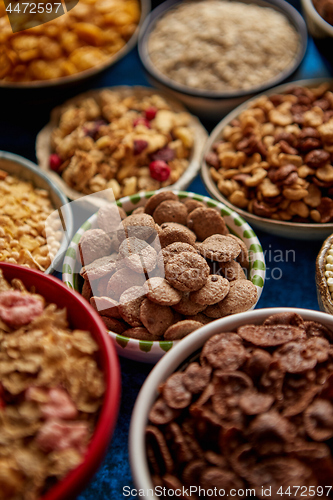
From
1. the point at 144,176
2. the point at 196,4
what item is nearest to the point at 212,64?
the point at 196,4

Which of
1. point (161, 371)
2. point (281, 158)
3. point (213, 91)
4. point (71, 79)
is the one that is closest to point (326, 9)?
point (213, 91)

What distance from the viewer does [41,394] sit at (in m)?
0.52

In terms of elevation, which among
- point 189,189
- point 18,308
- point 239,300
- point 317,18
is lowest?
point 189,189

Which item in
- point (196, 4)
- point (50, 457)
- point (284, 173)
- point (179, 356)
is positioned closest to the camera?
point (50, 457)

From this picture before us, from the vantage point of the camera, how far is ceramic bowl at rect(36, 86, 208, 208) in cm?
109

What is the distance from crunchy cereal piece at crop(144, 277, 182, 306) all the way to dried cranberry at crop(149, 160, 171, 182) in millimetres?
440

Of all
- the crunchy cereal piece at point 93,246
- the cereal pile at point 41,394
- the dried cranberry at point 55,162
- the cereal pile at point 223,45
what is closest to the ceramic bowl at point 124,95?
the dried cranberry at point 55,162

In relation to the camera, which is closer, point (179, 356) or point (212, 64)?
point (179, 356)

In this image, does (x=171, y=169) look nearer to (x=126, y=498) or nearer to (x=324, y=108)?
(x=324, y=108)

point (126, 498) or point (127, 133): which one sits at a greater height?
point (127, 133)

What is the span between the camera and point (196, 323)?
680 millimetres

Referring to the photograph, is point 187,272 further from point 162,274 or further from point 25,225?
point 25,225

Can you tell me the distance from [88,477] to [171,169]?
2.74 ft

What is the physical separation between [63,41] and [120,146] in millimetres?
471
